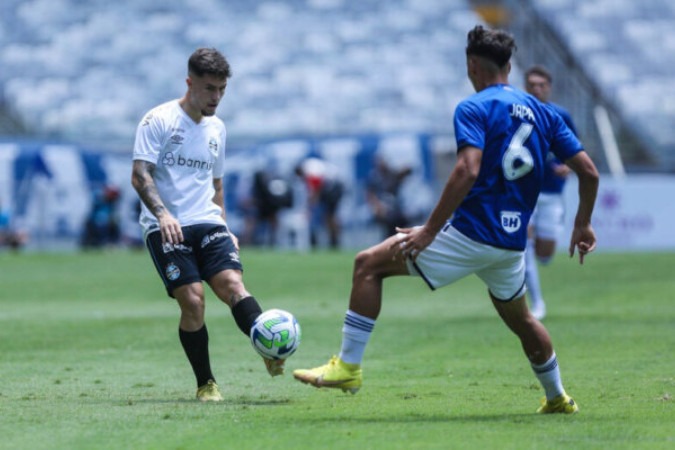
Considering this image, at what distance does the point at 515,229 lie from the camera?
24.0ft

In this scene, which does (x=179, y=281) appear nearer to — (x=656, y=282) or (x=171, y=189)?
(x=171, y=189)

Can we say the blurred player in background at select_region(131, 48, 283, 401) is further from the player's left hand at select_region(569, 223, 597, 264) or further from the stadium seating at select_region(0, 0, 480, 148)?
the stadium seating at select_region(0, 0, 480, 148)

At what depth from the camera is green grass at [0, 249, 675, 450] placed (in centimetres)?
676

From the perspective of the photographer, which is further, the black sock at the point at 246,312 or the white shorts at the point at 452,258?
the black sock at the point at 246,312

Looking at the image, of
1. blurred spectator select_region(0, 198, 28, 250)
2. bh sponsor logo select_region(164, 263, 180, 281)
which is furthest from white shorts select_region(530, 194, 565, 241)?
blurred spectator select_region(0, 198, 28, 250)

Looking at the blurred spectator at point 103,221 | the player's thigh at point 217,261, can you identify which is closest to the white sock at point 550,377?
the player's thigh at point 217,261

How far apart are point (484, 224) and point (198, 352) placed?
88.8 inches

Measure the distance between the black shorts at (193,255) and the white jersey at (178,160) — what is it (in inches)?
2.9

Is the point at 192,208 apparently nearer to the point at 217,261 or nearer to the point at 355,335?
the point at 217,261

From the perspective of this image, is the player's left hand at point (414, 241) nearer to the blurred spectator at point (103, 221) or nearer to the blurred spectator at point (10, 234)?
Answer: the blurred spectator at point (103, 221)

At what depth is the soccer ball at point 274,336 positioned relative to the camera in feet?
26.2

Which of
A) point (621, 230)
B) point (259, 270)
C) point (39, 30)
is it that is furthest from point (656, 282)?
point (39, 30)

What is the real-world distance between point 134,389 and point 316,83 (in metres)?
25.6

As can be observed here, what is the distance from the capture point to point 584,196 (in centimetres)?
761
